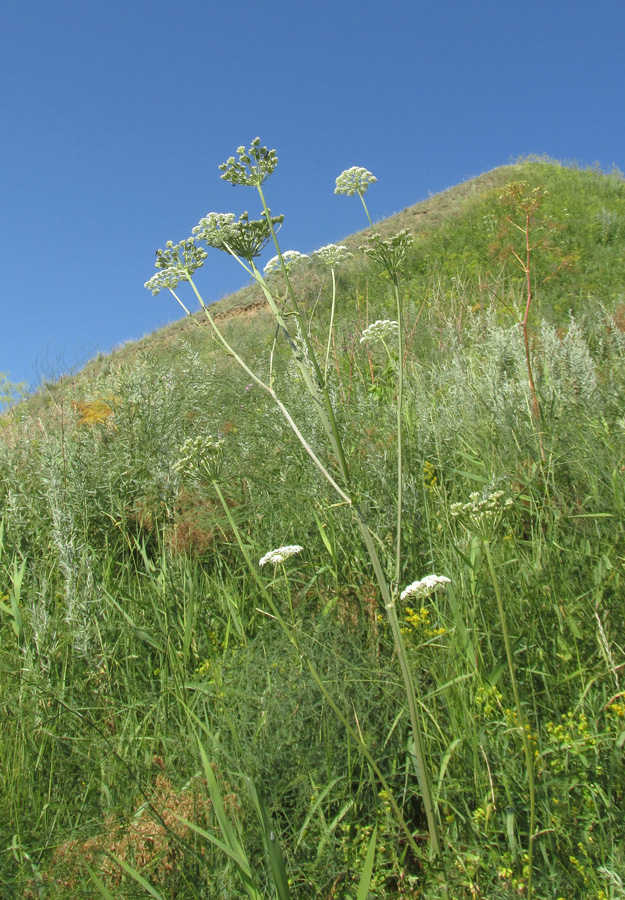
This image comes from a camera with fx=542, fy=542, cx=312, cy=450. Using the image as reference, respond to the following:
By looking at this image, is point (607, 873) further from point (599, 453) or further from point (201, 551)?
point (201, 551)

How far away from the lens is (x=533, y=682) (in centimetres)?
164

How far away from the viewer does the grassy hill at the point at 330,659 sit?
1.27 m

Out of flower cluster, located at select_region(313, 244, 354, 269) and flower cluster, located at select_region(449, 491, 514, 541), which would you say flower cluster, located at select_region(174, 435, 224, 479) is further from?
flower cluster, located at select_region(313, 244, 354, 269)

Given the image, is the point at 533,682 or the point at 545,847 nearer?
the point at 545,847

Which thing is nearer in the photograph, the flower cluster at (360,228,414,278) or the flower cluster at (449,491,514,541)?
the flower cluster at (449,491,514,541)

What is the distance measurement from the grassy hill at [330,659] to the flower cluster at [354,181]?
32 centimetres

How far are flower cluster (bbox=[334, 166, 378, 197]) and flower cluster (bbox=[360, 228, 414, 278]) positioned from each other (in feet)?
1.54

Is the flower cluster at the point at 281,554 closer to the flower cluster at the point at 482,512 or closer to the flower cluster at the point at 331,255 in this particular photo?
the flower cluster at the point at 482,512

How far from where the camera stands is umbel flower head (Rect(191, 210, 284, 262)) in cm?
182

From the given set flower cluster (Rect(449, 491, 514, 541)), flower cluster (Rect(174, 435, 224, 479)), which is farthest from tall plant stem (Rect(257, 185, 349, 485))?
flower cluster (Rect(174, 435, 224, 479))

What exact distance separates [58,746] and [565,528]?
2.03 m

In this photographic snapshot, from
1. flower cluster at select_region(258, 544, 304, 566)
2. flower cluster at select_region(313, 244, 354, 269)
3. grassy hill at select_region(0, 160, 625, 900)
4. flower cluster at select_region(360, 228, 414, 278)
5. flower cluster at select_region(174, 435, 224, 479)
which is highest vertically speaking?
flower cluster at select_region(313, 244, 354, 269)

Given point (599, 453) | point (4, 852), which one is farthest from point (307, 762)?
point (599, 453)

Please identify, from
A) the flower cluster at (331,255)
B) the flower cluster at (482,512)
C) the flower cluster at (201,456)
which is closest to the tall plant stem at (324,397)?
the flower cluster at (482,512)
